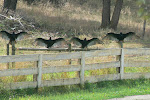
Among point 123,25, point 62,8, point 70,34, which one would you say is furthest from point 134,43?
point 62,8

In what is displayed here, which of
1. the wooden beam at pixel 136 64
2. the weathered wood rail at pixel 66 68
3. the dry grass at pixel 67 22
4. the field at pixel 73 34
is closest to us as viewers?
the weathered wood rail at pixel 66 68

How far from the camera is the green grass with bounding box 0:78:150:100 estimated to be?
8.02m

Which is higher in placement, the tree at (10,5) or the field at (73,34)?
the tree at (10,5)

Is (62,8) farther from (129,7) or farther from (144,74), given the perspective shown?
(144,74)

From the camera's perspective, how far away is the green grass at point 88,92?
26.3ft

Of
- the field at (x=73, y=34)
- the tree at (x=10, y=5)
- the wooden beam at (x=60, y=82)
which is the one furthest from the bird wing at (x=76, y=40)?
the tree at (x=10, y=5)

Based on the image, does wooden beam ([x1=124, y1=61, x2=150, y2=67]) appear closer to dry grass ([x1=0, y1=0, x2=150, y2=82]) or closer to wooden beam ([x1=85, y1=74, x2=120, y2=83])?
wooden beam ([x1=85, y1=74, x2=120, y2=83])

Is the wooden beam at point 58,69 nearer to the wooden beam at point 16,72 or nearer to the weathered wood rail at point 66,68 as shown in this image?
the weathered wood rail at point 66,68

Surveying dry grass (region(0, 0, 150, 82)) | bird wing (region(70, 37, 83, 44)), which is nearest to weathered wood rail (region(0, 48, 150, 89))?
bird wing (region(70, 37, 83, 44))

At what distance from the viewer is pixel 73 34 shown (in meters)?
20.2

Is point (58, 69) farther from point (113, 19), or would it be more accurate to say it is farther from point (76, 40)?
point (113, 19)

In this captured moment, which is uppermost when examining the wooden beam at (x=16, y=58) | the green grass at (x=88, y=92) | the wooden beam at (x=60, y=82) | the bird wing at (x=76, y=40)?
the bird wing at (x=76, y=40)

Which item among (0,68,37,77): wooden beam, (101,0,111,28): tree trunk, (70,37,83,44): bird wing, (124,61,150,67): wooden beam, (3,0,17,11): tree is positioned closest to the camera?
(0,68,37,77): wooden beam

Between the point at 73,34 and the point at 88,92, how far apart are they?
1159 centimetres
